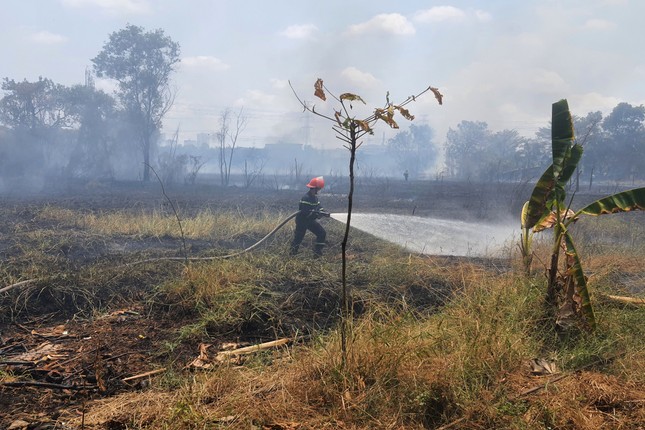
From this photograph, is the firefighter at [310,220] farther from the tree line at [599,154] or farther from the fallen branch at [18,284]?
the tree line at [599,154]

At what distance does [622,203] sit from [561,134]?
0.96 m

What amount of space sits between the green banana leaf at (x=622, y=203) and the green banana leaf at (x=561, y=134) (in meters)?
0.50

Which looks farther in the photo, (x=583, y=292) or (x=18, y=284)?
(x=18, y=284)

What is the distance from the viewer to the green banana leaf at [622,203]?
4.30m

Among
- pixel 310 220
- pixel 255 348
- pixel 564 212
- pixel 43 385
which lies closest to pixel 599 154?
pixel 310 220

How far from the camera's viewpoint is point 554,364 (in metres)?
3.64

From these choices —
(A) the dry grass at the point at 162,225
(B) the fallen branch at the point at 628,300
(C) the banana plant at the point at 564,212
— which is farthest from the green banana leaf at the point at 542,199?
(A) the dry grass at the point at 162,225

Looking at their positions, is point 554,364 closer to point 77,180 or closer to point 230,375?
point 230,375

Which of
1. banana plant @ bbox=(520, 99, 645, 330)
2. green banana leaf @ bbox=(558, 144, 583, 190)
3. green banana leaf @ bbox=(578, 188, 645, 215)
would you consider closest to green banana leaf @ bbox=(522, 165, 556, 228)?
banana plant @ bbox=(520, 99, 645, 330)

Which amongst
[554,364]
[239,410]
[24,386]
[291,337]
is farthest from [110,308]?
[554,364]

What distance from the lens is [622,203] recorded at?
4.37m

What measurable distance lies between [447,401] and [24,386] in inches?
129

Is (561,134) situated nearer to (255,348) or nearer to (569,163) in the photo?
(569,163)

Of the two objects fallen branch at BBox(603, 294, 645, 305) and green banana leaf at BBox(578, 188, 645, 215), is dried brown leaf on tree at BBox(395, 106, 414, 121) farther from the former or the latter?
fallen branch at BBox(603, 294, 645, 305)
